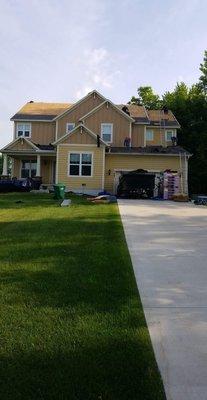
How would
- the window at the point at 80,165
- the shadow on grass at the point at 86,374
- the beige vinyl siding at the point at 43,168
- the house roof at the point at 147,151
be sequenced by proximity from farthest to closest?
the beige vinyl siding at the point at 43,168 < the house roof at the point at 147,151 < the window at the point at 80,165 < the shadow on grass at the point at 86,374

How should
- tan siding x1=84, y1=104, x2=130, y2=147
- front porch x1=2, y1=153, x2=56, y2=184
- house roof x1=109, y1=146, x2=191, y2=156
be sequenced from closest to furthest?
house roof x1=109, y1=146, x2=191, y2=156 → front porch x1=2, y1=153, x2=56, y2=184 → tan siding x1=84, y1=104, x2=130, y2=147

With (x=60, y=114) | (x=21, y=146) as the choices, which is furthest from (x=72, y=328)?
(x=60, y=114)

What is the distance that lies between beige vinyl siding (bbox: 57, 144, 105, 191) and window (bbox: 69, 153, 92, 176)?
0.26 m

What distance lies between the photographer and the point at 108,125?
35000 mm

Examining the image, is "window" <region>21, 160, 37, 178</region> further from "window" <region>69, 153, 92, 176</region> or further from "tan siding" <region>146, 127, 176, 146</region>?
"tan siding" <region>146, 127, 176, 146</region>

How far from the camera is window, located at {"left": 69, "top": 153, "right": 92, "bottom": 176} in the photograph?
103 feet

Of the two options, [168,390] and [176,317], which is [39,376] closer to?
[168,390]

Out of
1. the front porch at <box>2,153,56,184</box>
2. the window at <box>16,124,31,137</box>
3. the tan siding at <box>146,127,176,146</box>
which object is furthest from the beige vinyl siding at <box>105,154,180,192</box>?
the window at <box>16,124,31,137</box>

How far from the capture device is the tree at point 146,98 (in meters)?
57.8

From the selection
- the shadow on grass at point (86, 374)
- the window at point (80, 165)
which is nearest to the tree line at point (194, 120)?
the window at point (80, 165)

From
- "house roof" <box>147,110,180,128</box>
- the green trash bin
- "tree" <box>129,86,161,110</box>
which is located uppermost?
"tree" <box>129,86,161,110</box>

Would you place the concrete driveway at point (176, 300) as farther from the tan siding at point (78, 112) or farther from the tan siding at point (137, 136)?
the tan siding at point (78, 112)

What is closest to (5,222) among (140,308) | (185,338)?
(140,308)

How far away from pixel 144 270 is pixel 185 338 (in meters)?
2.75
